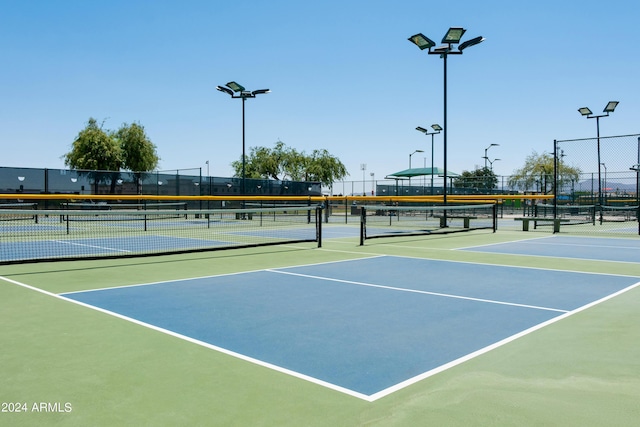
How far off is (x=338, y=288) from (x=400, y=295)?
94cm

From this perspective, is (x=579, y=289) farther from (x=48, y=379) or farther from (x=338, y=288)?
(x=48, y=379)

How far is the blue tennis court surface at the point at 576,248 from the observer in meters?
12.0

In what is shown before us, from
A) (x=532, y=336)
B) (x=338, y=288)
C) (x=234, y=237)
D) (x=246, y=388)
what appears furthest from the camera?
(x=234, y=237)

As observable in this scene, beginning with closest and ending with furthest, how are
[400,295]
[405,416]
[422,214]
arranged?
[405,416]
[400,295]
[422,214]

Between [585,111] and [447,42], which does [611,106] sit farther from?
[447,42]

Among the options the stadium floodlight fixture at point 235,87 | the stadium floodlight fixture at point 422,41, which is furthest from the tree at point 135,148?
the stadium floodlight fixture at point 422,41

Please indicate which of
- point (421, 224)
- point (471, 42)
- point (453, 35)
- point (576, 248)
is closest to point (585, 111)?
point (421, 224)

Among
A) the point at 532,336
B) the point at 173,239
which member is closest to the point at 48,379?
the point at 532,336

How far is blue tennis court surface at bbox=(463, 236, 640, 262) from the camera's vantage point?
11967 mm

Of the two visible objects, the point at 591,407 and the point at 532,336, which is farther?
the point at 532,336

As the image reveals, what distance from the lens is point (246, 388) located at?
12.2 ft

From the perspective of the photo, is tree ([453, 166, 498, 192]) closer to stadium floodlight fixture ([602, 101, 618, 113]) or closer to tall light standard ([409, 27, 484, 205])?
stadium floodlight fixture ([602, 101, 618, 113])

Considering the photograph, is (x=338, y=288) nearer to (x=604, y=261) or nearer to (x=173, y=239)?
(x=604, y=261)

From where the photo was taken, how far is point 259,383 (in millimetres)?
3816
